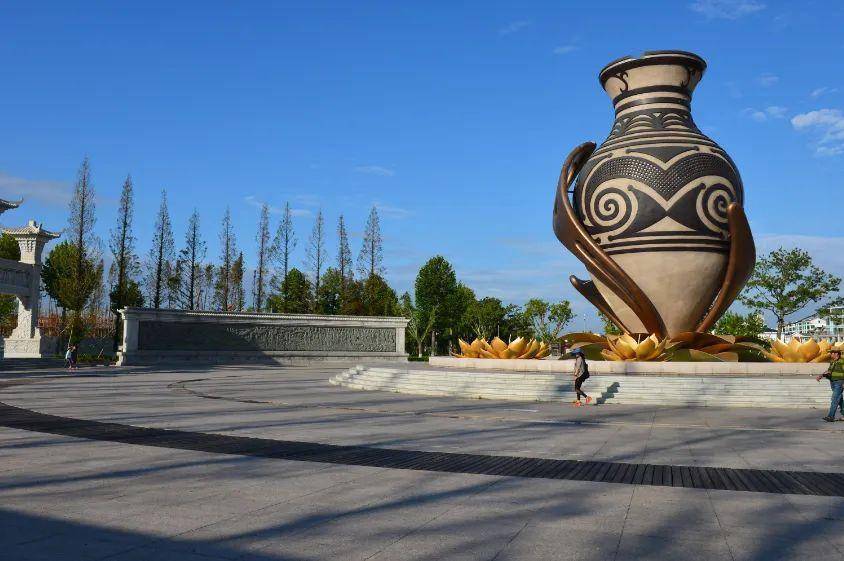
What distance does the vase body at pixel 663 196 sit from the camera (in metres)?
19.0

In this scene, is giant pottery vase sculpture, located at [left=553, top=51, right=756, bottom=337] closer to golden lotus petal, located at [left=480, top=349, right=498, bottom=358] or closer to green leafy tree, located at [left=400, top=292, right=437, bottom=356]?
golden lotus petal, located at [left=480, top=349, right=498, bottom=358]

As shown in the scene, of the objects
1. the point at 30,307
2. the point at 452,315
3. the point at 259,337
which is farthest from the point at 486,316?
the point at 30,307

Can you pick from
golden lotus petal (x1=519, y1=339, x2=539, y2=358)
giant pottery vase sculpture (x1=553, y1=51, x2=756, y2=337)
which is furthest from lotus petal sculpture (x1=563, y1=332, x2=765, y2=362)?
golden lotus petal (x1=519, y1=339, x2=539, y2=358)

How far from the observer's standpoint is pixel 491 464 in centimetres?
709

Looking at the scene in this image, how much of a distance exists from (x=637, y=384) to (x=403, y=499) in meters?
10.4

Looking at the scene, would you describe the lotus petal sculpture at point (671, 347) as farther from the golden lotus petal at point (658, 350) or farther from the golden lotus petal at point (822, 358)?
the golden lotus petal at point (822, 358)

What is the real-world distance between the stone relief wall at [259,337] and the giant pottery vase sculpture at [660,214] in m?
18.5

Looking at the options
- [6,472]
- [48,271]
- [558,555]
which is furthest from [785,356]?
[48,271]

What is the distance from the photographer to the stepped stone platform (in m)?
13.7

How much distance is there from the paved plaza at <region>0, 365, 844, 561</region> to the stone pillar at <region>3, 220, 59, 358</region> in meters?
31.9

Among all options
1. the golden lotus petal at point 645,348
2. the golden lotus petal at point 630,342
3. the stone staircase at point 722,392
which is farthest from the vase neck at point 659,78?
the stone staircase at point 722,392

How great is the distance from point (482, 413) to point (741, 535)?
7715 millimetres

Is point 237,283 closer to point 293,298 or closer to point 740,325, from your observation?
point 293,298

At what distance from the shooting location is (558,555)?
401 cm
